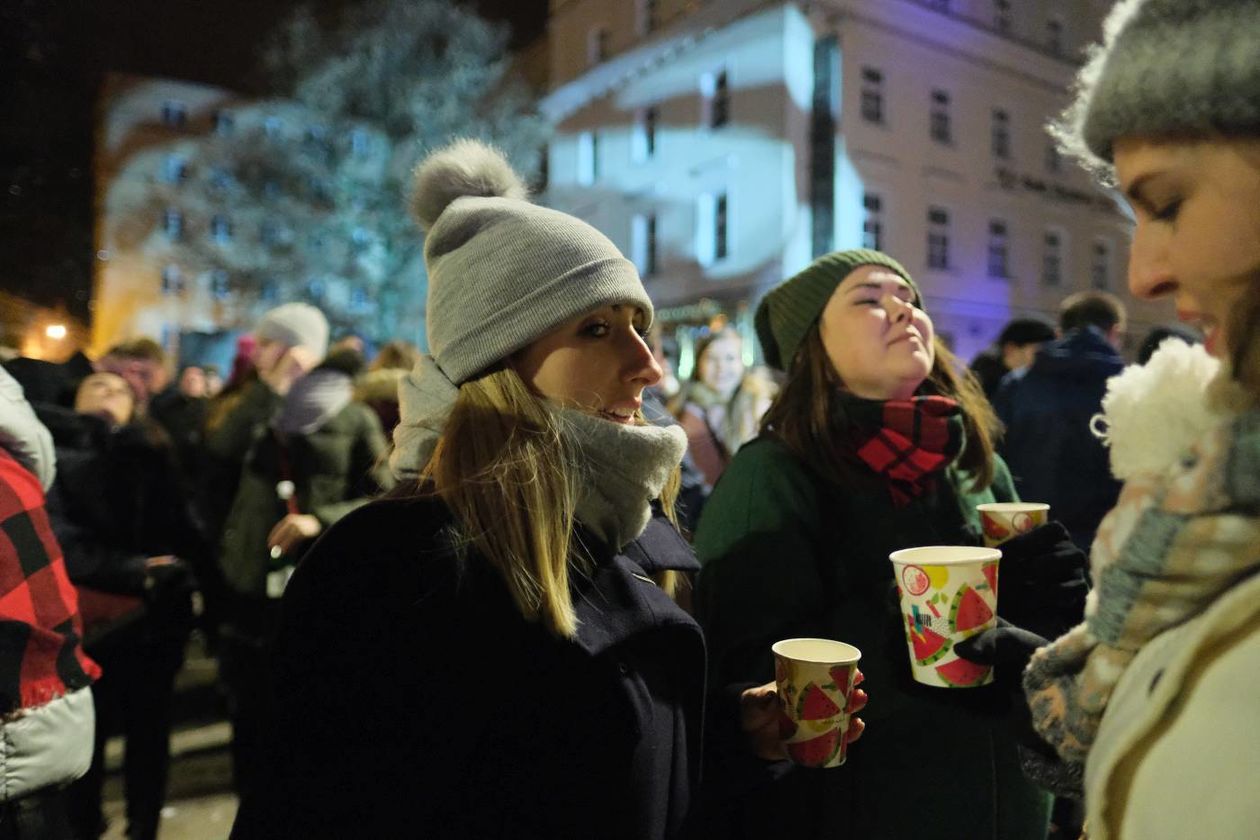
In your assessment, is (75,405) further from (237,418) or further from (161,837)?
(161,837)

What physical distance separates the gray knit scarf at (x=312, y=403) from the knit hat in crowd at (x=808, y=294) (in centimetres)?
260

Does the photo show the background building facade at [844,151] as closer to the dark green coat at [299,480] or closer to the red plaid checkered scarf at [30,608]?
the dark green coat at [299,480]

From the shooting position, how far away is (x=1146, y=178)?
922 millimetres

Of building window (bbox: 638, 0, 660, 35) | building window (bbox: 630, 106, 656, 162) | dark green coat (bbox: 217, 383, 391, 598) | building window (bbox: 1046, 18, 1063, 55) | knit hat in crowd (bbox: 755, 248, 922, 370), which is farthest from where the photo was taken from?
building window (bbox: 1046, 18, 1063, 55)

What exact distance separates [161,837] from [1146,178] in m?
4.97

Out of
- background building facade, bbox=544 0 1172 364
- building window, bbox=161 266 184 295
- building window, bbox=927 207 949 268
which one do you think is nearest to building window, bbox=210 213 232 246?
building window, bbox=161 266 184 295

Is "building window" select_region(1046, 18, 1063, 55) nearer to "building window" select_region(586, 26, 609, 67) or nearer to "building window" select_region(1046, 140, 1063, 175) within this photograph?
"building window" select_region(1046, 140, 1063, 175)

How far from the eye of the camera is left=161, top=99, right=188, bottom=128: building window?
31.8 metres

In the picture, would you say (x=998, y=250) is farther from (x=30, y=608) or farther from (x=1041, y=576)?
(x=30, y=608)

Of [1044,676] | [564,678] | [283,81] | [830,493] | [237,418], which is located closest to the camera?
[1044,676]

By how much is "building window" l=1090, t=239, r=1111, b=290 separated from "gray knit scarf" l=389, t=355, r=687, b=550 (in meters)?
25.2

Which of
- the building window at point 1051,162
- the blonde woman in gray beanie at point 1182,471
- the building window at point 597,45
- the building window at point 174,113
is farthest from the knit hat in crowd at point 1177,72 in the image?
the building window at point 174,113

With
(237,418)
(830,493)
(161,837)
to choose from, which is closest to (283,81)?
(237,418)

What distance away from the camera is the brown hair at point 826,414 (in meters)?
2.21
